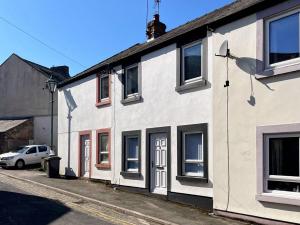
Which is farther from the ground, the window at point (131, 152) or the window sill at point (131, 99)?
the window sill at point (131, 99)

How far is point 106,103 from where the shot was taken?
19891 mm

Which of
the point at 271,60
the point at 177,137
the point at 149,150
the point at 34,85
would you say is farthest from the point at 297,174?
the point at 34,85

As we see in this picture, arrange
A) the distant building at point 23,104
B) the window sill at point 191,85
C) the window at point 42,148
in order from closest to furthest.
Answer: the window sill at point 191,85 → the window at point 42,148 → the distant building at point 23,104

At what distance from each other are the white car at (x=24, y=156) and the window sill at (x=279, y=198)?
2096 centimetres

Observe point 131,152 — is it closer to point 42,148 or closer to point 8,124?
point 42,148

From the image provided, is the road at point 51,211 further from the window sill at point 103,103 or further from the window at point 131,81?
the window at point 131,81

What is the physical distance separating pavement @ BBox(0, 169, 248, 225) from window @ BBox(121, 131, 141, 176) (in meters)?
0.95

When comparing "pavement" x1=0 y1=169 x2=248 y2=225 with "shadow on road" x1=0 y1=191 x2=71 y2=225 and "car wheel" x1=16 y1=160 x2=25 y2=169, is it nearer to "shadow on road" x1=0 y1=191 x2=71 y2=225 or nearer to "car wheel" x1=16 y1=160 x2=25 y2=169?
"shadow on road" x1=0 y1=191 x2=71 y2=225

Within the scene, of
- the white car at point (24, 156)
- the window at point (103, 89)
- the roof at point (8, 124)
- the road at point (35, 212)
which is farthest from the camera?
the roof at point (8, 124)

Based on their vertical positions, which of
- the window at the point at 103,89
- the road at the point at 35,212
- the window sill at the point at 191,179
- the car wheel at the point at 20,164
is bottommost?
the road at the point at 35,212

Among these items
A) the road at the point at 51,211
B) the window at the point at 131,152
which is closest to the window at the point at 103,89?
the window at the point at 131,152

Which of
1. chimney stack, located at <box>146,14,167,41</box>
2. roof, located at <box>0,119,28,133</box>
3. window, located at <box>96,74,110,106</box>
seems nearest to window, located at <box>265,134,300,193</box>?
window, located at <box>96,74,110,106</box>

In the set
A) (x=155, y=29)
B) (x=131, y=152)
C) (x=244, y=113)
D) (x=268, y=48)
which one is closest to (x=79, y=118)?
(x=131, y=152)

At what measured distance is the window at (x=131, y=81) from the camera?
17984mm
